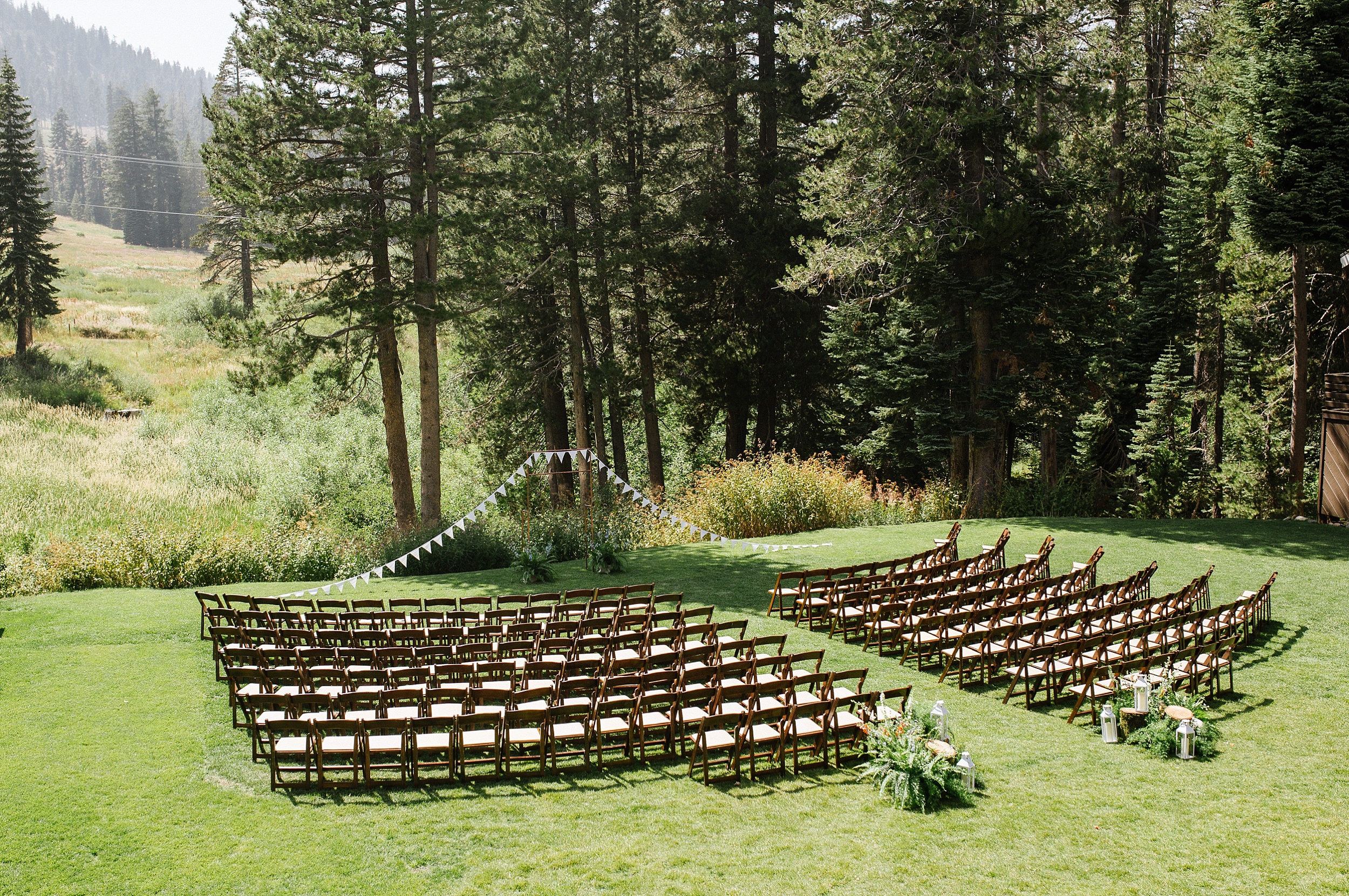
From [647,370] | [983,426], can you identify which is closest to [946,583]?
[983,426]

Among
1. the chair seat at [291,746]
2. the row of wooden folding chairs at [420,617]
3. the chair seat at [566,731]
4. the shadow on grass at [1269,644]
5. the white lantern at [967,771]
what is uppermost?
the row of wooden folding chairs at [420,617]

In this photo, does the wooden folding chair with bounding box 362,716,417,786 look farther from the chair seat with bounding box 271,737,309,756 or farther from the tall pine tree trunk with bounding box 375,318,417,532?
the tall pine tree trunk with bounding box 375,318,417,532

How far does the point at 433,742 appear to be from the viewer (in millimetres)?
7637

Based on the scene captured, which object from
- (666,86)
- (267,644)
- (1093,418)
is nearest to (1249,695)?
(267,644)

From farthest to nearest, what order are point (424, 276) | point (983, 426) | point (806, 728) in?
point (983, 426)
point (424, 276)
point (806, 728)

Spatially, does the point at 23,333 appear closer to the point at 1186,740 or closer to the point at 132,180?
the point at 1186,740

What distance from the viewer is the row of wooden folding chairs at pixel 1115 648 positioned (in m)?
9.42

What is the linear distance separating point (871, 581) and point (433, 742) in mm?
7227

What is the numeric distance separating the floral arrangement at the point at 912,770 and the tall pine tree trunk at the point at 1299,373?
17.7m

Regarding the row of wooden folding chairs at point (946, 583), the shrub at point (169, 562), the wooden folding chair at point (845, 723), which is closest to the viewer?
the wooden folding chair at point (845, 723)

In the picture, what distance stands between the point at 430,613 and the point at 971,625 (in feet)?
22.6

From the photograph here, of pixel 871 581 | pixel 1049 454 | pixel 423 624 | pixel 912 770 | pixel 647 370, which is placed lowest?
pixel 912 770

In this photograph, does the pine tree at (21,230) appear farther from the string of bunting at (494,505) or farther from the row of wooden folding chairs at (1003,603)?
the row of wooden folding chairs at (1003,603)

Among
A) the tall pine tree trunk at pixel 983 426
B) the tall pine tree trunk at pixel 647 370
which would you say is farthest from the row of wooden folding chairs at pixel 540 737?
the tall pine tree trunk at pixel 647 370
